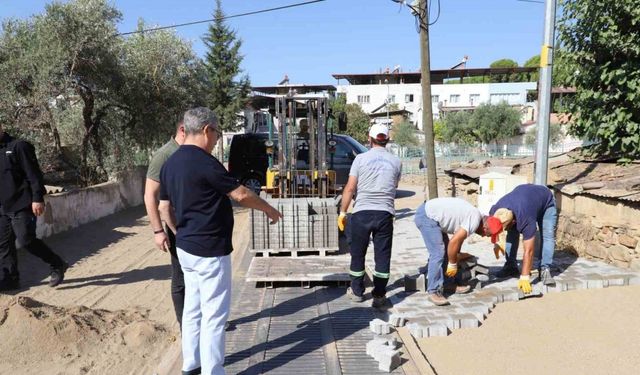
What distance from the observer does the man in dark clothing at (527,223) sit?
17.2 ft

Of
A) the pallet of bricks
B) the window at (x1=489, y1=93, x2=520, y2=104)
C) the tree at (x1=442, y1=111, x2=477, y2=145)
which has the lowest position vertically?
the pallet of bricks

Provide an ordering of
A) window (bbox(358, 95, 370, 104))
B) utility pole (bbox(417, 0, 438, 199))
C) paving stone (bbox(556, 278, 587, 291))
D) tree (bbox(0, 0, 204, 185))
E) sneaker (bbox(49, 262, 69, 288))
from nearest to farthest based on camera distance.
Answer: paving stone (bbox(556, 278, 587, 291)), sneaker (bbox(49, 262, 69, 288)), utility pole (bbox(417, 0, 438, 199)), tree (bbox(0, 0, 204, 185)), window (bbox(358, 95, 370, 104))

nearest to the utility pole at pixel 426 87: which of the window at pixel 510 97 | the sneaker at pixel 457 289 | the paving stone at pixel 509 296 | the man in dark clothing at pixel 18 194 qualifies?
the sneaker at pixel 457 289

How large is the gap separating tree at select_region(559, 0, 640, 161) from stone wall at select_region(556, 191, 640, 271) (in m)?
1.24

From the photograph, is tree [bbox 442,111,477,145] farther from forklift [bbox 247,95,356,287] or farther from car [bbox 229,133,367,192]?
forklift [bbox 247,95,356,287]

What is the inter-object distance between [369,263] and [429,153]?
393 centimetres

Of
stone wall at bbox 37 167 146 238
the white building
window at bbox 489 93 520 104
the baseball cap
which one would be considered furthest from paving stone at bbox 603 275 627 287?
window at bbox 489 93 520 104

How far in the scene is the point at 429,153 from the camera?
33.3ft

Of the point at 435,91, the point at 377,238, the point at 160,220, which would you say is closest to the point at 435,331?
the point at 377,238

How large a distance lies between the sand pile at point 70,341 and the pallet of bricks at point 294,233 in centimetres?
245

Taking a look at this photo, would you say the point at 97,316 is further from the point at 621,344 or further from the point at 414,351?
the point at 621,344

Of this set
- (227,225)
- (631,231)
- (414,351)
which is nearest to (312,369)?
(414,351)

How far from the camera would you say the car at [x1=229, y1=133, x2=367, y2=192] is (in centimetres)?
1436

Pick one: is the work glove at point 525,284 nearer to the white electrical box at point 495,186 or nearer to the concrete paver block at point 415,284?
the concrete paver block at point 415,284
